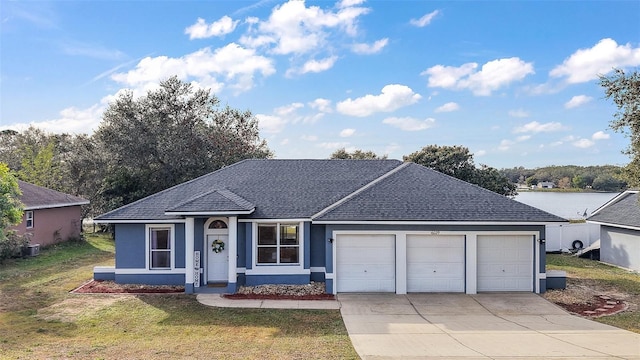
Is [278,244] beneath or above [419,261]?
above

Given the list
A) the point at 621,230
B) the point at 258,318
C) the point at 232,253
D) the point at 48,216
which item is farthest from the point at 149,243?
the point at 621,230

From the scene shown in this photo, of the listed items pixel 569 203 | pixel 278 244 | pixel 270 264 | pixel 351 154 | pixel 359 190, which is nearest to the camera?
pixel 270 264

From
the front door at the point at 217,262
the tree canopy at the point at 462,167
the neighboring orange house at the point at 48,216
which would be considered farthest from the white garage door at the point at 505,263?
the neighboring orange house at the point at 48,216

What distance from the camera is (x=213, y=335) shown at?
35.6 feet

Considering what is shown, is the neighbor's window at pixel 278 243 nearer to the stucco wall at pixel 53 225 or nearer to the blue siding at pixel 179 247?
the blue siding at pixel 179 247

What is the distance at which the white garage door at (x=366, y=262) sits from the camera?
15.5 meters

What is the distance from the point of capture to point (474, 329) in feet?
37.6

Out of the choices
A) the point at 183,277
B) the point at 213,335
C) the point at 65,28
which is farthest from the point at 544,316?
the point at 65,28

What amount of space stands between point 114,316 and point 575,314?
14.0m

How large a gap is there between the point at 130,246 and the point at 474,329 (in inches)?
498

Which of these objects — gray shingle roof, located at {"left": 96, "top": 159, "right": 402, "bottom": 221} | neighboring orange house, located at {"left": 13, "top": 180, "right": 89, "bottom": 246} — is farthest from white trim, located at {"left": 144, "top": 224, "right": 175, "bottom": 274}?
neighboring orange house, located at {"left": 13, "top": 180, "right": 89, "bottom": 246}

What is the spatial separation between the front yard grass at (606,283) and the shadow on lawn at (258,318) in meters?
8.06

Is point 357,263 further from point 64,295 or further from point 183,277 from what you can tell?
point 64,295

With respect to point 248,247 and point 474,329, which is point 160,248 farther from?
point 474,329
